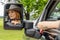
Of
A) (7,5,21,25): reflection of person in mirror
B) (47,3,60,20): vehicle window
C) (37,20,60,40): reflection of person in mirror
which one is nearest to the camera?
(37,20,60,40): reflection of person in mirror

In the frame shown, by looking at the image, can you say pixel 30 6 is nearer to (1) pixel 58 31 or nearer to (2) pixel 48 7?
(2) pixel 48 7

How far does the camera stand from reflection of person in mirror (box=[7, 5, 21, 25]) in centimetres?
220

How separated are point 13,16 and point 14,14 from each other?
0.10 feet

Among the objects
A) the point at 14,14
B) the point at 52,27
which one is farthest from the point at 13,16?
the point at 52,27

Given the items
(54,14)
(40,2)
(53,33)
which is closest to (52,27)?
(53,33)

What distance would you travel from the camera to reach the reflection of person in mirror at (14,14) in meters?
2.20

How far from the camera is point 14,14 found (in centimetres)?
220

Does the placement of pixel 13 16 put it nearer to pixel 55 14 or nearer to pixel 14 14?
pixel 14 14

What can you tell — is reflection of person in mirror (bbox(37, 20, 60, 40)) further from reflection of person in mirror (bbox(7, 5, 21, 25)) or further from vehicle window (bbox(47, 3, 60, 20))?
vehicle window (bbox(47, 3, 60, 20))

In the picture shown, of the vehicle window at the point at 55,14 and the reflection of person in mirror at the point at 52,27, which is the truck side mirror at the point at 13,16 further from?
the vehicle window at the point at 55,14

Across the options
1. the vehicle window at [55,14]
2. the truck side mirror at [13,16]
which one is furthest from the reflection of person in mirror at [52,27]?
the vehicle window at [55,14]

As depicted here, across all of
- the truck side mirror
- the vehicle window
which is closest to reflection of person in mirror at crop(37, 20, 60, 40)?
the truck side mirror

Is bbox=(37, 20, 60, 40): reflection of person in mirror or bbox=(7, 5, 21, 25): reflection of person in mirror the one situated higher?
bbox=(7, 5, 21, 25): reflection of person in mirror

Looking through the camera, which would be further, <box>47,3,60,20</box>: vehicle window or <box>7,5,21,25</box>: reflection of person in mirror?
<box>47,3,60,20</box>: vehicle window
